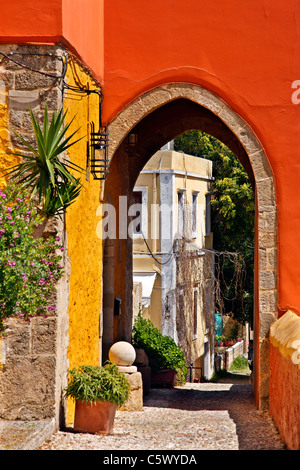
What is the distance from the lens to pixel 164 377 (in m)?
13.2

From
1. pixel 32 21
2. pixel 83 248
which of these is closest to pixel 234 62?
pixel 83 248

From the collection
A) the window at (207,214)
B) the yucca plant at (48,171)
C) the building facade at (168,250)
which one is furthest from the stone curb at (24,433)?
the window at (207,214)

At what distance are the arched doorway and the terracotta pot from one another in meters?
2.24

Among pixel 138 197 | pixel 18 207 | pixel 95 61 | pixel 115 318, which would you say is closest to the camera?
pixel 18 207

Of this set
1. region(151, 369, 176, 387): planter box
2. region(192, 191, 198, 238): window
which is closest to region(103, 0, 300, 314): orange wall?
region(151, 369, 176, 387): planter box

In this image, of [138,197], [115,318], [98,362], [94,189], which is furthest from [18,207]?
[138,197]

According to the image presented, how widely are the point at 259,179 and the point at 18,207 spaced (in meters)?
3.97

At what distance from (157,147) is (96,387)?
5.62 meters

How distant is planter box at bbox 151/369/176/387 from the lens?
43.1ft

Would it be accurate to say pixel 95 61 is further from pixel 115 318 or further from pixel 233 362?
pixel 233 362

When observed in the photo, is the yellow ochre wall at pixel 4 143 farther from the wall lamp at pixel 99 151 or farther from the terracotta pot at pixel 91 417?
the terracotta pot at pixel 91 417

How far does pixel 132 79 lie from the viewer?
9.09m

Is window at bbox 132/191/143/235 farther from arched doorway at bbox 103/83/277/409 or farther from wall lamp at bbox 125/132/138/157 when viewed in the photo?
wall lamp at bbox 125/132/138/157

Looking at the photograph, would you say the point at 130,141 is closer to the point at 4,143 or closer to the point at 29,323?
the point at 4,143
